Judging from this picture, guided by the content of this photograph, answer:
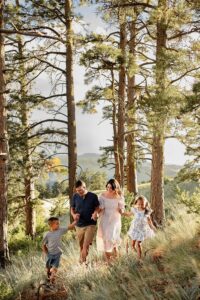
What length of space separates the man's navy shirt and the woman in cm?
19

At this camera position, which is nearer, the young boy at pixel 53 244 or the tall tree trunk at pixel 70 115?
the young boy at pixel 53 244

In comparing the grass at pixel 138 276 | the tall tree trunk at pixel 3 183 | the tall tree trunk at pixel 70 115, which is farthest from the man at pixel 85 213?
the tall tree trunk at pixel 70 115

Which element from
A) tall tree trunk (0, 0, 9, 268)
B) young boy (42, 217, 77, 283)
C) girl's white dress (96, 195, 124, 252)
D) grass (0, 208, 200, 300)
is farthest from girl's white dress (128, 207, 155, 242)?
tall tree trunk (0, 0, 9, 268)

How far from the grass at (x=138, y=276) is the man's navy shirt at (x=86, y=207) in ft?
2.90

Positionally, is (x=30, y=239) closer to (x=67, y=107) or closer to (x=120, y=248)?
(x=67, y=107)

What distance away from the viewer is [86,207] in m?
9.64

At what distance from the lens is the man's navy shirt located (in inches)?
380

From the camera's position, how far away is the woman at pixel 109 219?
966 centimetres

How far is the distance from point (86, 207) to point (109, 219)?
568 millimetres

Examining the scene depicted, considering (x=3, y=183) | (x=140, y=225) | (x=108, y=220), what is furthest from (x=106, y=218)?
(x=3, y=183)

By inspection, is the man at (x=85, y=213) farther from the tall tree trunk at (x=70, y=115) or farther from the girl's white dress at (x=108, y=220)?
the tall tree trunk at (x=70, y=115)

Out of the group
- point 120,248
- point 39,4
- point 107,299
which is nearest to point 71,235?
point 120,248

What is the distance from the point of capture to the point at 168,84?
13.8 metres

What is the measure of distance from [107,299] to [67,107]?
9749 mm
